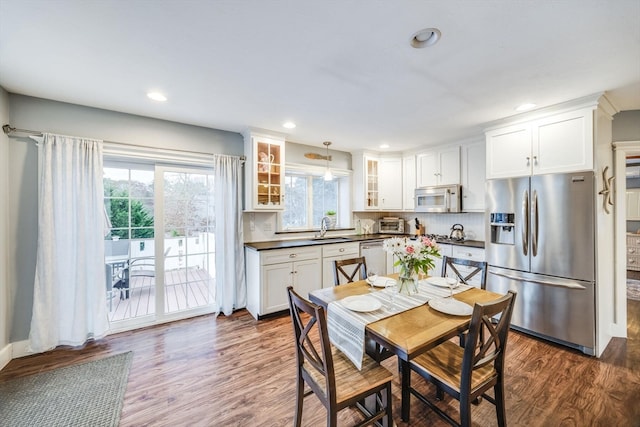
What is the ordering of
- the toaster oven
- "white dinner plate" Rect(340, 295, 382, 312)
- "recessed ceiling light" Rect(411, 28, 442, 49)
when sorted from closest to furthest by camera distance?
"recessed ceiling light" Rect(411, 28, 442, 49) → "white dinner plate" Rect(340, 295, 382, 312) → the toaster oven

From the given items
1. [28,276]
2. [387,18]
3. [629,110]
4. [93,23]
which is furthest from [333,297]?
[629,110]

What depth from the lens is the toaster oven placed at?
4.91 meters

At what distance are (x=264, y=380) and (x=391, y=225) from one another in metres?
3.67

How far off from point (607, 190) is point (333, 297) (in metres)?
3.03

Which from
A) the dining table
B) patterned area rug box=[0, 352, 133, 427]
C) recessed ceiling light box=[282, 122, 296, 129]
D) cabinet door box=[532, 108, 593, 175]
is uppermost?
recessed ceiling light box=[282, 122, 296, 129]

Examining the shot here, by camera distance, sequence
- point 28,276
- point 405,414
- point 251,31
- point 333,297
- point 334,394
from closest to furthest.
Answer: point 334,394
point 251,31
point 405,414
point 333,297
point 28,276

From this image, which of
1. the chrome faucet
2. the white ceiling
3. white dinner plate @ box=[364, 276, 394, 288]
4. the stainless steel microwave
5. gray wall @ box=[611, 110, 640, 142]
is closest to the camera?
the white ceiling

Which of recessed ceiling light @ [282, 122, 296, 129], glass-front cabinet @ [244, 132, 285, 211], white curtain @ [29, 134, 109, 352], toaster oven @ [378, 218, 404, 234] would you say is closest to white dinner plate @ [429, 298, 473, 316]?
glass-front cabinet @ [244, 132, 285, 211]

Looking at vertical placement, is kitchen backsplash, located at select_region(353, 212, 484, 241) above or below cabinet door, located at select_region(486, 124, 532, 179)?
below

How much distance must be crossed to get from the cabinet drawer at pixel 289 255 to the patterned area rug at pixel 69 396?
1636mm

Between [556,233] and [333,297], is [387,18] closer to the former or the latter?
[333,297]

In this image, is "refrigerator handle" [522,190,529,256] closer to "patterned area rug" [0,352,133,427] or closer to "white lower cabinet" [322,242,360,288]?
"white lower cabinet" [322,242,360,288]

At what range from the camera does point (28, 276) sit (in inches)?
96.5

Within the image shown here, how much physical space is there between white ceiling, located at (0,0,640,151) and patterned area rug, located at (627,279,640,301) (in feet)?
10.9
